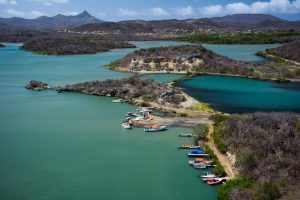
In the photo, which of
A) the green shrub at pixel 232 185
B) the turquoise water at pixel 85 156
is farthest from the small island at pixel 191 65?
the green shrub at pixel 232 185

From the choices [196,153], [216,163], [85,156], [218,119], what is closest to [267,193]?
[216,163]

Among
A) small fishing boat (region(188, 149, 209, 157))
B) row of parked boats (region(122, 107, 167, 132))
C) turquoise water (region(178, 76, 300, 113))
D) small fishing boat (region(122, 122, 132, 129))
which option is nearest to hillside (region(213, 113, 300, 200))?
small fishing boat (region(188, 149, 209, 157))

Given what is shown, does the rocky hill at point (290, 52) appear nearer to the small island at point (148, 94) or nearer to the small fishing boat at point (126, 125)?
the small island at point (148, 94)

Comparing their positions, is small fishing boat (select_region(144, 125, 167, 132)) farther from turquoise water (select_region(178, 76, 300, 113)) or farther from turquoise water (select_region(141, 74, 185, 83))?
turquoise water (select_region(141, 74, 185, 83))

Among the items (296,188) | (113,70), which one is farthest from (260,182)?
(113,70)

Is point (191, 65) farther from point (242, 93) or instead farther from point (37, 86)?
point (37, 86)

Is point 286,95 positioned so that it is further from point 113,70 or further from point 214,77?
point 113,70
